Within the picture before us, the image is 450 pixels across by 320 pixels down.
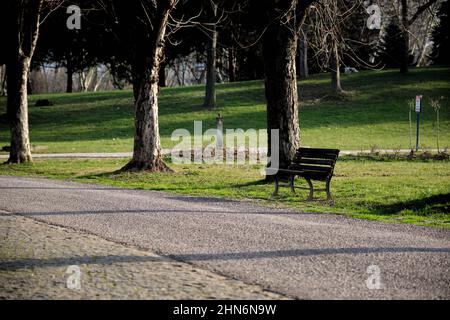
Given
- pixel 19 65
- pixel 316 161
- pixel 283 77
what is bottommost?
pixel 316 161

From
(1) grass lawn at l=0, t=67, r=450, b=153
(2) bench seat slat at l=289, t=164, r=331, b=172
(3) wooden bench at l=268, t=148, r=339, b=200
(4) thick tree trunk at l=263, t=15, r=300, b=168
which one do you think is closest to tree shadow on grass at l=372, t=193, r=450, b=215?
(3) wooden bench at l=268, t=148, r=339, b=200

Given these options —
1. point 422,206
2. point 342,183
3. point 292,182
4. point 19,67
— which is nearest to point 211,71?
point 19,67

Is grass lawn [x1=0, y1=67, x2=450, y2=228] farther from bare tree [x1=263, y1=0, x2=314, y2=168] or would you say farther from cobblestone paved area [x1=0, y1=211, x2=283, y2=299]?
cobblestone paved area [x1=0, y1=211, x2=283, y2=299]

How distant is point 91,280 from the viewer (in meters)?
6.18

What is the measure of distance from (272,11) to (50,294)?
36.3ft

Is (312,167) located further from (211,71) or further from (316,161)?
(211,71)

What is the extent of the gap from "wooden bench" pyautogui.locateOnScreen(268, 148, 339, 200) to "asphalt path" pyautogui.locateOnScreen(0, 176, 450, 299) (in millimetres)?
1578

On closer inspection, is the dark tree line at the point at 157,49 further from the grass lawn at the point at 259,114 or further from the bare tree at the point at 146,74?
the grass lawn at the point at 259,114

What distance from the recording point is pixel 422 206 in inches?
447

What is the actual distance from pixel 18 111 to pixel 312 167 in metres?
13.8

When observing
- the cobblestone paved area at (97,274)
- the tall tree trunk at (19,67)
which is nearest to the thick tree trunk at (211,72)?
the tall tree trunk at (19,67)

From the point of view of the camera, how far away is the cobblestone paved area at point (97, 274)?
227 inches

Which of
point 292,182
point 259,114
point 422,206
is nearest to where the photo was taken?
point 422,206

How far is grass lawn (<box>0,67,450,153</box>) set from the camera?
30234 millimetres
